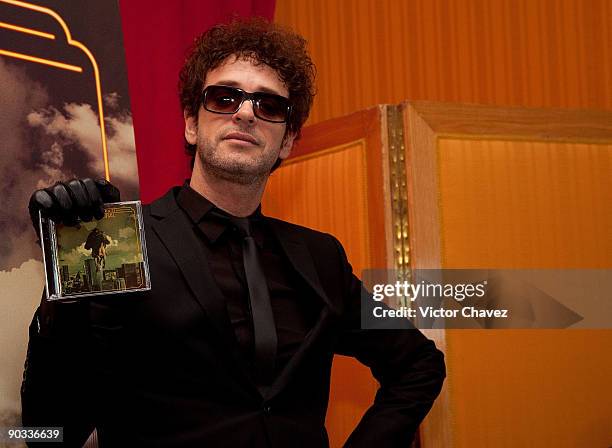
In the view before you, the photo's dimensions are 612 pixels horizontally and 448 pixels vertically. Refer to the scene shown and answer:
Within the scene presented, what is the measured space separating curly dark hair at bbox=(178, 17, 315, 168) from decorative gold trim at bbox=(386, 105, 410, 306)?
0.26 metres

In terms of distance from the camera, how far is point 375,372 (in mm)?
1854

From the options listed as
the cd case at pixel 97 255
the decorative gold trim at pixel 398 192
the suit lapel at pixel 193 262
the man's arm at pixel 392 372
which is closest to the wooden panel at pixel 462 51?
the decorative gold trim at pixel 398 192

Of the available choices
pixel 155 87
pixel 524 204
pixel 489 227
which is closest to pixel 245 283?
pixel 489 227

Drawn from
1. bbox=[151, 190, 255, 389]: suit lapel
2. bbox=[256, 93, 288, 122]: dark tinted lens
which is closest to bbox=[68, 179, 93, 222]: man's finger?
bbox=[151, 190, 255, 389]: suit lapel

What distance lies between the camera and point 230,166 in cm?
170

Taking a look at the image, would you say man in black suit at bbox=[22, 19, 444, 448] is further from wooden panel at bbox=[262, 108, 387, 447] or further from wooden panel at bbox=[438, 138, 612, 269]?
wooden panel at bbox=[438, 138, 612, 269]

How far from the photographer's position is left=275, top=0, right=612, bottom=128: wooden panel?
2795mm

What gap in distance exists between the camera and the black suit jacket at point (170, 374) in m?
1.35

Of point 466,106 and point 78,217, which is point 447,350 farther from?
point 78,217

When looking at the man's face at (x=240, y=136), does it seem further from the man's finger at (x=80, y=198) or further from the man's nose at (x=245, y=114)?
the man's finger at (x=80, y=198)

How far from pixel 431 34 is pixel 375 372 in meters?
1.54

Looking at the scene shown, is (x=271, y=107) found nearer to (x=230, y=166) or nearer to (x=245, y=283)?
(x=230, y=166)

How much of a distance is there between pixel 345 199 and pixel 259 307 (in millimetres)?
567

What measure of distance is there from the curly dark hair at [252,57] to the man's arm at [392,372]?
45 cm
